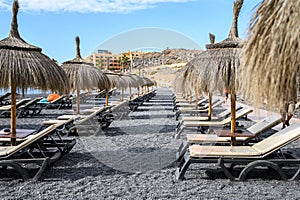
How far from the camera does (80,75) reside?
7.70m

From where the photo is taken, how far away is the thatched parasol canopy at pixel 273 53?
1.93 meters

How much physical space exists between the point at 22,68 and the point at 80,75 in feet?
10.6

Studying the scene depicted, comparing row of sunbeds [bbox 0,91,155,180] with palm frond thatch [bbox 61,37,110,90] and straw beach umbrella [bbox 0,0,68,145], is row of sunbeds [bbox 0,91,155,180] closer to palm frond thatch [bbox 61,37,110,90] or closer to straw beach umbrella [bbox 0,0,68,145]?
straw beach umbrella [bbox 0,0,68,145]

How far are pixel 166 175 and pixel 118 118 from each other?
239 inches

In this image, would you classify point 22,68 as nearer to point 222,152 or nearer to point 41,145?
point 41,145

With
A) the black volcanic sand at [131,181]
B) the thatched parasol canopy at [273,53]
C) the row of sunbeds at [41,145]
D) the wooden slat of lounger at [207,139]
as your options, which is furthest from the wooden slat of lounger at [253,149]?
the row of sunbeds at [41,145]

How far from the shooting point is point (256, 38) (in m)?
2.17

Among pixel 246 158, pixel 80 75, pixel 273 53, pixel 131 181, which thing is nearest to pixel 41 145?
pixel 131 181

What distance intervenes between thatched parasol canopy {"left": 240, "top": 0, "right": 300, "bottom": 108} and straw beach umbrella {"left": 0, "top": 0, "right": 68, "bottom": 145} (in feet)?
10.5

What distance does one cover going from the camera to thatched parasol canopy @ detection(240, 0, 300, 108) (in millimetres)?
1933

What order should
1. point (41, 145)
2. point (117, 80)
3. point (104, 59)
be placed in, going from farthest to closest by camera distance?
point (104, 59)
point (117, 80)
point (41, 145)

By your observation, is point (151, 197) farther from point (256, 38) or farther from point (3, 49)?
point (3, 49)

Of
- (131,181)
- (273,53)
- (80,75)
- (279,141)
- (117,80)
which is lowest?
(131,181)

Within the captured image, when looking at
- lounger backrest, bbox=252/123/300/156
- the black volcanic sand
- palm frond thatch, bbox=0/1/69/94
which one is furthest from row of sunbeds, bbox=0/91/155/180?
lounger backrest, bbox=252/123/300/156
